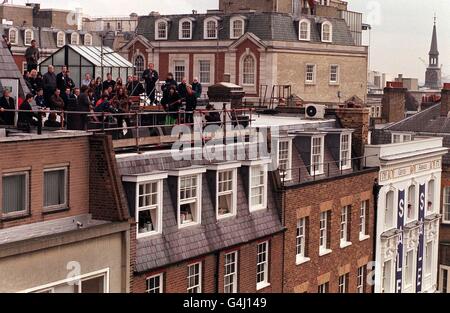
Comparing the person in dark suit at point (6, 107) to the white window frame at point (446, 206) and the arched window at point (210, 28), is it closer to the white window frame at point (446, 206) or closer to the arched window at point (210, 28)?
the white window frame at point (446, 206)

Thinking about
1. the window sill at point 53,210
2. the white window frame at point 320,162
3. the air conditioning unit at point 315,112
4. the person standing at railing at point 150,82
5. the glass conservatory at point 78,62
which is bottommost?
the window sill at point 53,210

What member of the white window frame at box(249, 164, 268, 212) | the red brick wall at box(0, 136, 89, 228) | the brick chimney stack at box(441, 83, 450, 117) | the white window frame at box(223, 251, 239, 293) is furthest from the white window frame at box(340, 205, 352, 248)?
the brick chimney stack at box(441, 83, 450, 117)

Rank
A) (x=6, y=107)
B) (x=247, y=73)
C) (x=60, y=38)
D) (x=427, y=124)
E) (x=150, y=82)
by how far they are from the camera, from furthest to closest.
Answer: (x=60, y=38) < (x=247, y=73) < (x=427, y=124) < (x=150, y=82) < (x=6, y=107)

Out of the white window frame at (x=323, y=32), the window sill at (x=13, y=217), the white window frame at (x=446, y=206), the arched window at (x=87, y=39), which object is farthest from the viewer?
the arched window at (x=87, y=39)

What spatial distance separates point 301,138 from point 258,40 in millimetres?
38198

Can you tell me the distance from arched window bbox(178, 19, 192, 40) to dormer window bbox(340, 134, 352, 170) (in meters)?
39.0

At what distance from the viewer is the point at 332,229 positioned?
118 feet

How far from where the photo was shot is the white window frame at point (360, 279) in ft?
128

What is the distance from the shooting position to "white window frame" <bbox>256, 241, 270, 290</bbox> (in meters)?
31.0

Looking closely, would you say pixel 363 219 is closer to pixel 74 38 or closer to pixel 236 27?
pixel 236 27

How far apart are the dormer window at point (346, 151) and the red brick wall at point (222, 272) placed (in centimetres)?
736

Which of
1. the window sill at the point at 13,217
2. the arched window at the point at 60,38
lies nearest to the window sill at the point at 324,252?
the window sill at the point at 13,217

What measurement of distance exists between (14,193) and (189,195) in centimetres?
606

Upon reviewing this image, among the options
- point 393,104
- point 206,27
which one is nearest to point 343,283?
point 393,104
